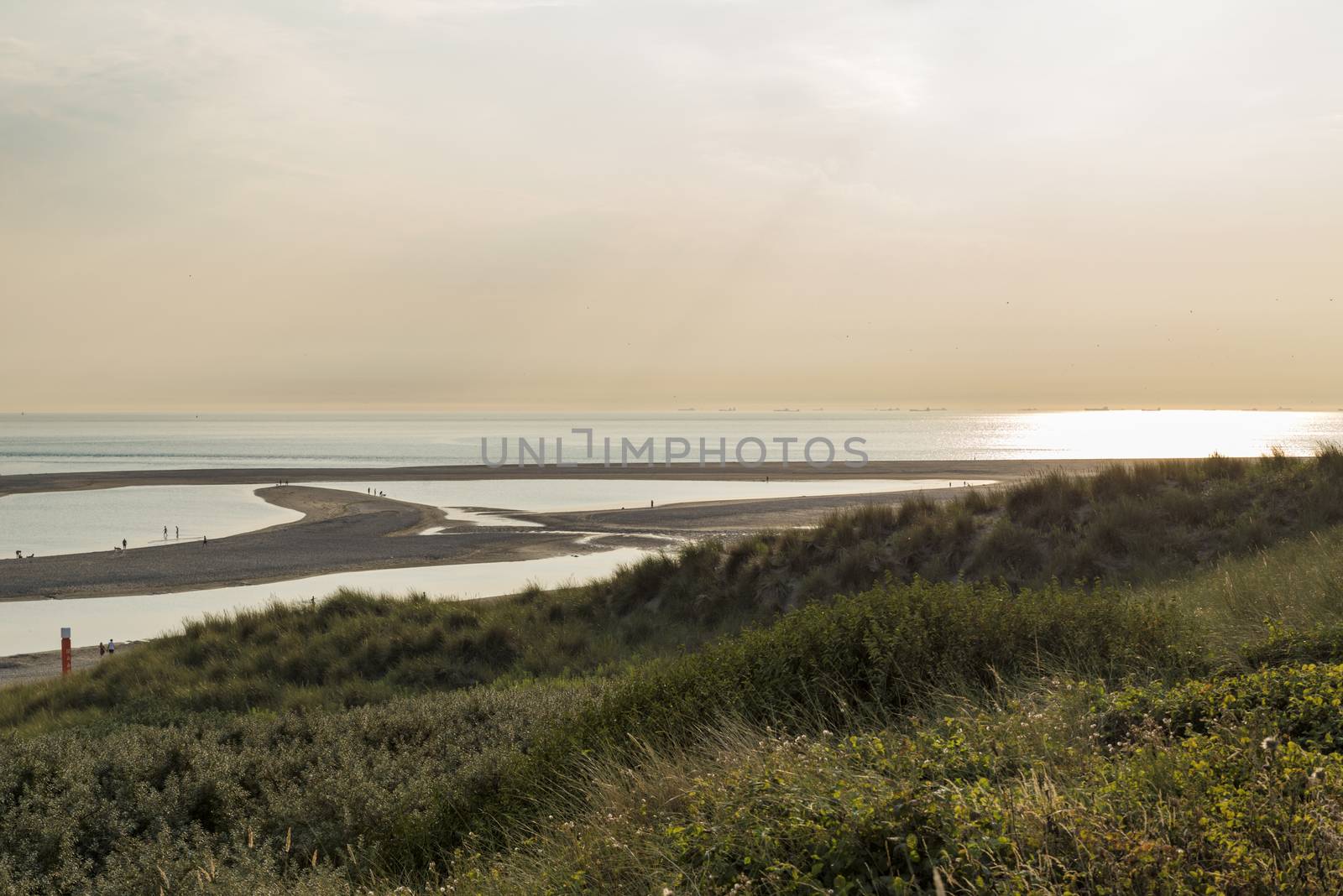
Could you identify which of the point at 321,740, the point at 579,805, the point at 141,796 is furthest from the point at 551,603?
the point at 579,805

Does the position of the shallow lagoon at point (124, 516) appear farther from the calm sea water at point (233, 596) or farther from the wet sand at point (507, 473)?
the calm sea water at point (233, 596)

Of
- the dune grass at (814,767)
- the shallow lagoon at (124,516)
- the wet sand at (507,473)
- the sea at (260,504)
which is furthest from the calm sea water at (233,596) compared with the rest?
the wet sand at (507,473)

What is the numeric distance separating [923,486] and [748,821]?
193ft

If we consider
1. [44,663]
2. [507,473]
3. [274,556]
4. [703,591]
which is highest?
[507,473]

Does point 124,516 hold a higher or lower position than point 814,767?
lower

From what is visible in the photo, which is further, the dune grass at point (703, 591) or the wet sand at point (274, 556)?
the wet sand at point (274, 556)

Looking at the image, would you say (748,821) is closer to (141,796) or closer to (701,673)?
(701,673)

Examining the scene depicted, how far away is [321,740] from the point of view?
29.8ft

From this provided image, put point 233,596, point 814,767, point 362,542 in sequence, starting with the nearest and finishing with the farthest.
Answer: point 814,767 → point 233,596 → point 362,542

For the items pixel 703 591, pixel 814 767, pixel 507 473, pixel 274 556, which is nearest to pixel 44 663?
pixel 703 591

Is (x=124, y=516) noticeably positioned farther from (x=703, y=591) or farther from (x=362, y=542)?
(x=703, y=591)

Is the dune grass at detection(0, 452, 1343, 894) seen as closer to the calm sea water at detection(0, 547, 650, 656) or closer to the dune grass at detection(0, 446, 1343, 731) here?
the dune grass at detection(0, 446, 1343, 731)

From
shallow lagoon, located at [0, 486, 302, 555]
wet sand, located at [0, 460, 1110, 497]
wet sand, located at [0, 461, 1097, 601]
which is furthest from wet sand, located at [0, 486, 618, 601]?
wet sand, located at [0, 460, 1110, 497]

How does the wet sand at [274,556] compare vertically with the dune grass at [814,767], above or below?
below
